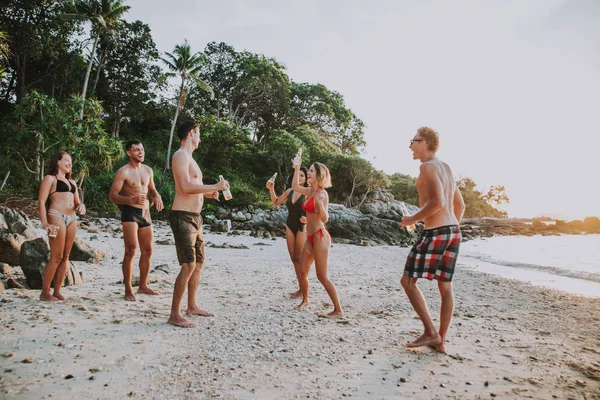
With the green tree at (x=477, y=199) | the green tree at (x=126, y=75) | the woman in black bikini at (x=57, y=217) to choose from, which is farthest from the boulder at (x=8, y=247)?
the green tree at (x=477, y=199)

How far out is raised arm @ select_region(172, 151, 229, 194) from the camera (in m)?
3.89

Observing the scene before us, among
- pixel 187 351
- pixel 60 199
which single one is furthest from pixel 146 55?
pixel 187 351

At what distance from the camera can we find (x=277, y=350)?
339 cm

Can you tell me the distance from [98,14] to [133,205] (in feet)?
82.3

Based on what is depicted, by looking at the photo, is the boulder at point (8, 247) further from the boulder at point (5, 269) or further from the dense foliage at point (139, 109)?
the dense foliage at point (139, 109)

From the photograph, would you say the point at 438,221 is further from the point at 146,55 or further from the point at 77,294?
the point at 146,55

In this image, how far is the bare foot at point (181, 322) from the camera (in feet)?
12.6

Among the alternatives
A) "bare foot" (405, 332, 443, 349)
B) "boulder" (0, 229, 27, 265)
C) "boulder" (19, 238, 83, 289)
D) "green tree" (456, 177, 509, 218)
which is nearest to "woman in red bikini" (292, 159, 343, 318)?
"bare foot" (405, 332, 443, 349)

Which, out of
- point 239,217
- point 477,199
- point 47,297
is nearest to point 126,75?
point 239,217

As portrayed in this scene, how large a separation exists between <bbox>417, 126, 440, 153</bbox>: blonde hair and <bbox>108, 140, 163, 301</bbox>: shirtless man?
11.3 feet

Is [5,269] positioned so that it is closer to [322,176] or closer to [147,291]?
[147,291]

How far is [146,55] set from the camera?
32.8 m

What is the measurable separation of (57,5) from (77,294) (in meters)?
28.7

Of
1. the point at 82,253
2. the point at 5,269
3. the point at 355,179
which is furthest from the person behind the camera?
the point at 355,179
